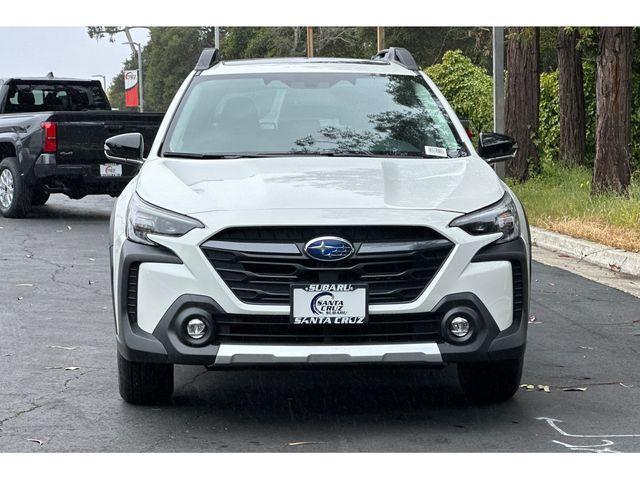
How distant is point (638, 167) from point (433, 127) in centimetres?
1374

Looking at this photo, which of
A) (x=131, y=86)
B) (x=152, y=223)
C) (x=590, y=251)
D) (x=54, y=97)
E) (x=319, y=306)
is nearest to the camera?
(x=319, y=306)

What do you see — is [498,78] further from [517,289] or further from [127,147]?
[517,289]

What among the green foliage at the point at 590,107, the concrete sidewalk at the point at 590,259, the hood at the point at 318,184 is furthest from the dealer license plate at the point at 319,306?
the green foliage at the point at 590,107

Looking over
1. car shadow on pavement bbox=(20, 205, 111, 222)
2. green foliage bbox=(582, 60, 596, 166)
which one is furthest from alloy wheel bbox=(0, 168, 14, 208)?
green foliage bbox=(582, 60, 596, 166)

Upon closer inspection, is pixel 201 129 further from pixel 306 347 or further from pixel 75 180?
pixel 75 180

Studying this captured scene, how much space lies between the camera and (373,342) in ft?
18.7

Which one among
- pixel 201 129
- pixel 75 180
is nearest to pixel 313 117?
pixel 201 129

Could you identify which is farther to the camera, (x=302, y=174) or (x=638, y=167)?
(x=638, y=167)

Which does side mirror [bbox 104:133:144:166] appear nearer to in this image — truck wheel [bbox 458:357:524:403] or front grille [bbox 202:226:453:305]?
front grille [bbox 202:226:453:305]

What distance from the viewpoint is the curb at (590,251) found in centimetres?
1201

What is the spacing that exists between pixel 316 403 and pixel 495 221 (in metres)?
1.32

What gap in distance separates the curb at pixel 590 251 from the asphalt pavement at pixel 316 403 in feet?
8.48

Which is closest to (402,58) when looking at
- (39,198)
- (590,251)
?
(590,251)

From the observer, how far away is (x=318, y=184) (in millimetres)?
5988
